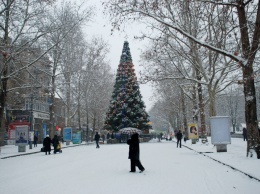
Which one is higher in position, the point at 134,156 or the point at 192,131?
the point at 192,131

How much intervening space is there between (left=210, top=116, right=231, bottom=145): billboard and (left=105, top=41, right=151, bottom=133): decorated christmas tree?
2499 centimetres

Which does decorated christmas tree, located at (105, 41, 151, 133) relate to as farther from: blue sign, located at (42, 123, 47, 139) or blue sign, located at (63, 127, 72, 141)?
blue sign, located at (42, 123, 47, 139)

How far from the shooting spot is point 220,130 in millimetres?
19203

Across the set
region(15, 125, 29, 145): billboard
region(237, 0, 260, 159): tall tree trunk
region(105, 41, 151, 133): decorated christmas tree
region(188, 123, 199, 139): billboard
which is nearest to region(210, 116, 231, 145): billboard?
region(237, 0, 260, 159): tall tree trunk

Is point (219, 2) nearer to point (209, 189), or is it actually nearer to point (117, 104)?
point (209, 189)

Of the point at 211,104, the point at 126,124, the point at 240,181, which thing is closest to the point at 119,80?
the point at 126,124

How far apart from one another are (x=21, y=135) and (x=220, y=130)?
17.3 meters

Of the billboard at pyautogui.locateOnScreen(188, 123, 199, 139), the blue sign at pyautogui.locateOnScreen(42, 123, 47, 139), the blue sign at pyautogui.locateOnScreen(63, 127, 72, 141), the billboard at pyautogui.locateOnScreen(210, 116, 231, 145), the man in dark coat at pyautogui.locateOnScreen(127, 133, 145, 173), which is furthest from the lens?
the blue sign at pyautogui.locateOnScreen(42, 123, 47, 139)

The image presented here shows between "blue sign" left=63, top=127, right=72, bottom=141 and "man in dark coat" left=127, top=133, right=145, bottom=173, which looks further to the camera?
"blue sign" left=63, top=127, right=72, bottom=141

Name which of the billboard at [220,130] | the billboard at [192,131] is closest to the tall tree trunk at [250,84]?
the billboard at [220,130]

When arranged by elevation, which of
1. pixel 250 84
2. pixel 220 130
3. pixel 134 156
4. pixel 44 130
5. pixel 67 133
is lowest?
pixel 134 156

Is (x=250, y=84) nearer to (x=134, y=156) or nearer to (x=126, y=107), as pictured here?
(x=134, y=156)

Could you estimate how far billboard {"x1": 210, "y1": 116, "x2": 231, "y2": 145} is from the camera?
18.9m

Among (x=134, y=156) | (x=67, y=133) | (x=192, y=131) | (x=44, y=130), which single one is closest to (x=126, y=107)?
(x=67, y=133)
